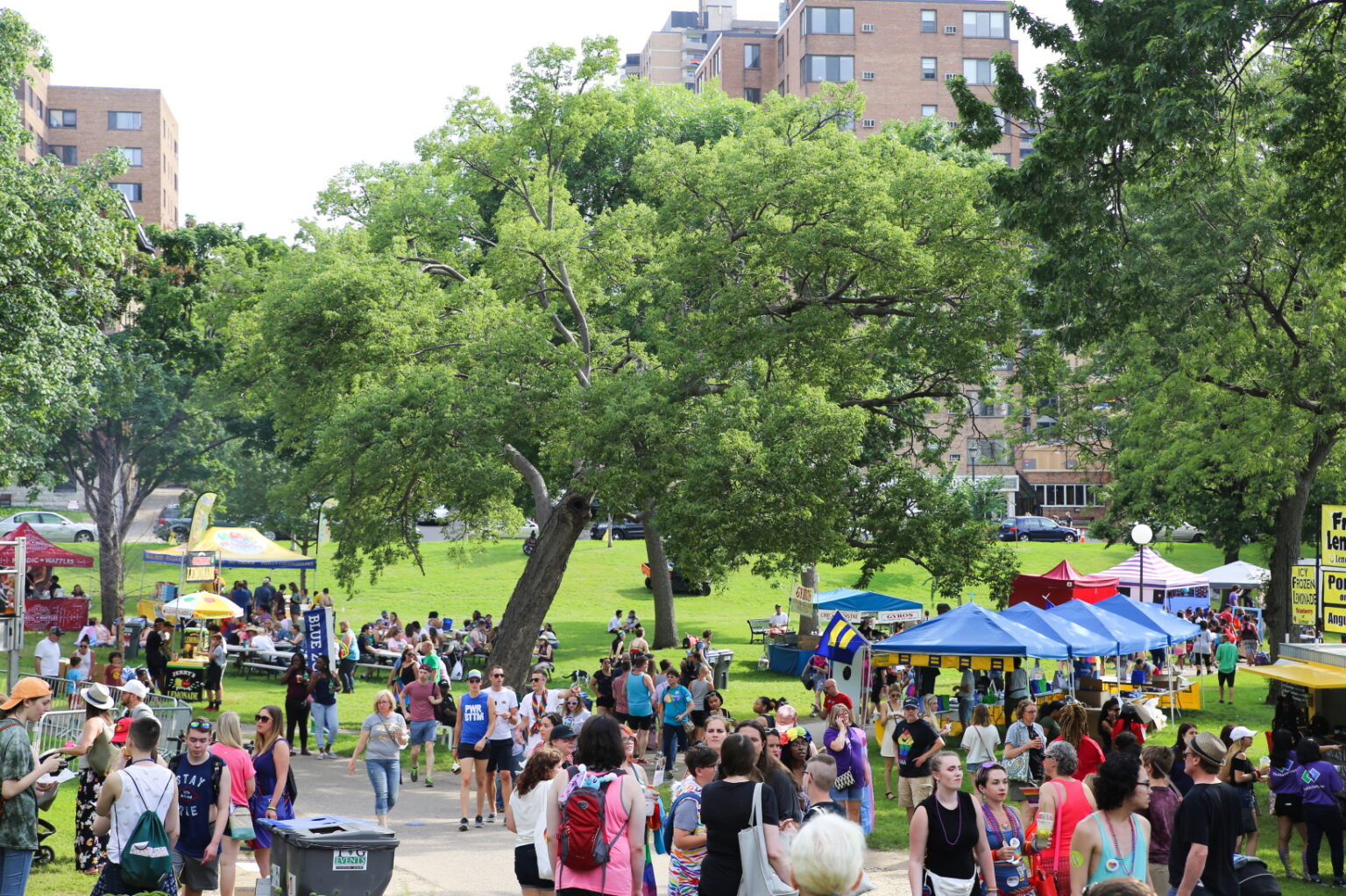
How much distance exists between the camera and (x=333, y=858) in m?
9.34

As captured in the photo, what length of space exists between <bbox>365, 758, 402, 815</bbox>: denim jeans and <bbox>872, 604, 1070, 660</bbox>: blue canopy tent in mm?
8197

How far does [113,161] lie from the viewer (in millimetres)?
30578

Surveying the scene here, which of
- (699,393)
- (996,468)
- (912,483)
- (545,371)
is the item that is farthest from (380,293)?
(996,468)

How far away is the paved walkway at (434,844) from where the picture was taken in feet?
37.7

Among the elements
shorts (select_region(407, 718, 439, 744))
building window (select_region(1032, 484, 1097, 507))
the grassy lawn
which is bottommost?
the grassy lawn

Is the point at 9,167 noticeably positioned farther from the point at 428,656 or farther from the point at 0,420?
the point at 428,656

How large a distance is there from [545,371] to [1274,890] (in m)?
16.3

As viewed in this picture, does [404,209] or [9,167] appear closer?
[9,167]

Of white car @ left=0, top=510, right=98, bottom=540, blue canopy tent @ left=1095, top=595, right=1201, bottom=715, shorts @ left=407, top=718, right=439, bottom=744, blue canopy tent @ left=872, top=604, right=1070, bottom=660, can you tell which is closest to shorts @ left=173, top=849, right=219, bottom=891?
shorts @ left=407, top=718, right=439, bottom=744

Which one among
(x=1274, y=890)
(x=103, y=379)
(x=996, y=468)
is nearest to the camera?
(x=1274, y=890)

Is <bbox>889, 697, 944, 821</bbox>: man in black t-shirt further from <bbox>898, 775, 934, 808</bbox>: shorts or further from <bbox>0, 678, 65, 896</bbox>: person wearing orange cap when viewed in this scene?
<bbox>0, 678, 65, 896</bbox>: person wearing orange cap

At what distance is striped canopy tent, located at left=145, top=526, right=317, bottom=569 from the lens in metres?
31.2

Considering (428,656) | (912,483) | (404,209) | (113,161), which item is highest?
(113,161)

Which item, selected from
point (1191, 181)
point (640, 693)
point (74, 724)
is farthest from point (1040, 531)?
point (74, 724)
